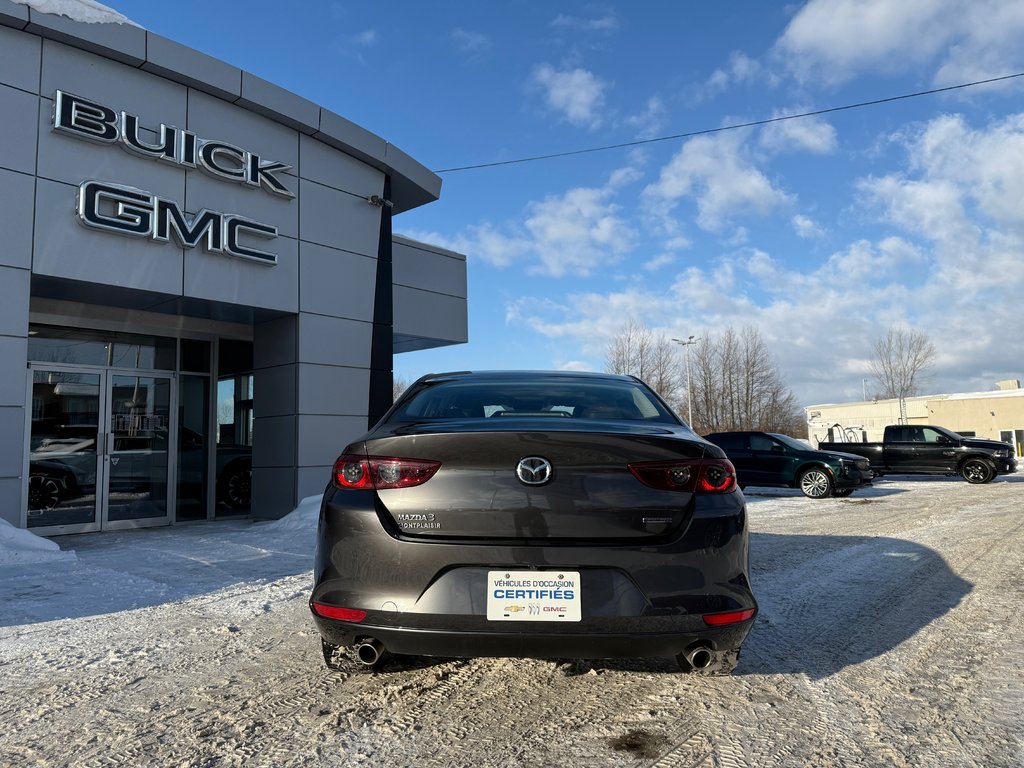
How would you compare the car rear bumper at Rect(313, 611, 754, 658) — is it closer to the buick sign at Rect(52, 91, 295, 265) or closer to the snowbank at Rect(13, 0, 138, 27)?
the buick sign at Rect(52, 91, 295, 265)

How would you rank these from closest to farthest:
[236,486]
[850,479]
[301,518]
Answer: [301,518] → [236,486] → [850,479]

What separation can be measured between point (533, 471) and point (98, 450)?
9.29m

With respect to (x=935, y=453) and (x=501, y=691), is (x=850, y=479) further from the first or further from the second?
(x=501, y=691)

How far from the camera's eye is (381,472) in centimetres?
270

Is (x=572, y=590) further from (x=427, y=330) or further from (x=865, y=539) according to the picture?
(x=427, y=330)

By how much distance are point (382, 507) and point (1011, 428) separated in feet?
194

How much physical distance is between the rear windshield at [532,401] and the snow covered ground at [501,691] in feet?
3.97

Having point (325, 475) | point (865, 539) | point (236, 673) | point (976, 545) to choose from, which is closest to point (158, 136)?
point (325, 475)

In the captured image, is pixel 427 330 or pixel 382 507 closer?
pixel 382 507

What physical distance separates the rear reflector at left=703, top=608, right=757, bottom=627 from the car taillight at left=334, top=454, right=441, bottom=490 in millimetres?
1153

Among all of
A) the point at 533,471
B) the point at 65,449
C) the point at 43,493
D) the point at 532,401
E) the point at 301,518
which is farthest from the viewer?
the point at 301,518

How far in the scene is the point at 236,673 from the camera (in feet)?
10.9

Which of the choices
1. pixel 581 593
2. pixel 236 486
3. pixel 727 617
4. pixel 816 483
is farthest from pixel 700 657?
pixel 816 483

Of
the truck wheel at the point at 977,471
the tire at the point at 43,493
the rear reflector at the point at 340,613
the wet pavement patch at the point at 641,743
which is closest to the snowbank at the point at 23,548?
the tire at the point at 43,493
